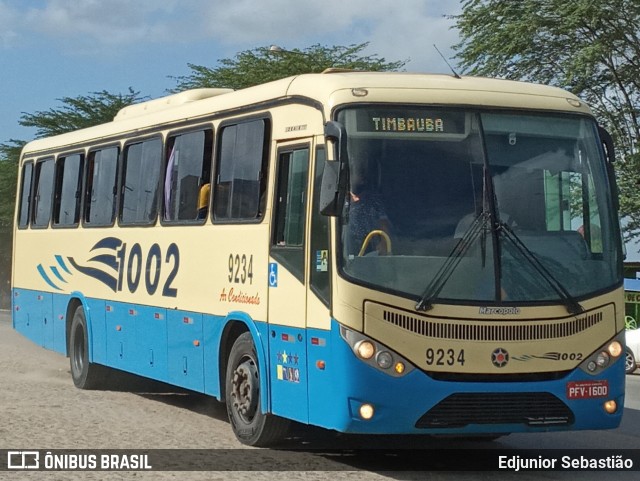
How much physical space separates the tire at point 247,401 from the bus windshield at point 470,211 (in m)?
2.00

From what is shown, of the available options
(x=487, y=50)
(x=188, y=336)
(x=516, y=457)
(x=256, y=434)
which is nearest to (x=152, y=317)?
(x=188, y=336)

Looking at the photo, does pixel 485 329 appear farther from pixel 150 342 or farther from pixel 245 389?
pixel 150 342

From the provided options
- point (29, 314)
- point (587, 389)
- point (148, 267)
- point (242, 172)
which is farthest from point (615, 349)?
point (29, 314)

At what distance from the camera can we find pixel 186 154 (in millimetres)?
14086

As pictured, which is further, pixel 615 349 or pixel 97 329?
pixel 97 329

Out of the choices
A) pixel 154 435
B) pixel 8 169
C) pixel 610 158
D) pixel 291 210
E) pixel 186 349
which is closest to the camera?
pixel 610 158

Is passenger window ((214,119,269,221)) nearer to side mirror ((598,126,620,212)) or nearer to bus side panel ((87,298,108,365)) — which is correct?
side mirror ((598,126,620,212))

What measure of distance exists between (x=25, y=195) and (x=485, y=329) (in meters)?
12.3

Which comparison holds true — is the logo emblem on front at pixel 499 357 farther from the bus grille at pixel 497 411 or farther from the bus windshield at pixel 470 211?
the bus windshield at pixel 470 211

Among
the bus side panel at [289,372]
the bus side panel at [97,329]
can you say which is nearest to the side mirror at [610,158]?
the bus side panel at [289,372]

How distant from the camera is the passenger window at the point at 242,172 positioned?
12.0 meters

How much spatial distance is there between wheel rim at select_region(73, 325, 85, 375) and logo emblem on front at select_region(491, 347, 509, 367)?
28.2 ft

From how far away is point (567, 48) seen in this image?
3841cm

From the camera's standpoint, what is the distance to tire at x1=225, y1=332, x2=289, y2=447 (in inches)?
456
